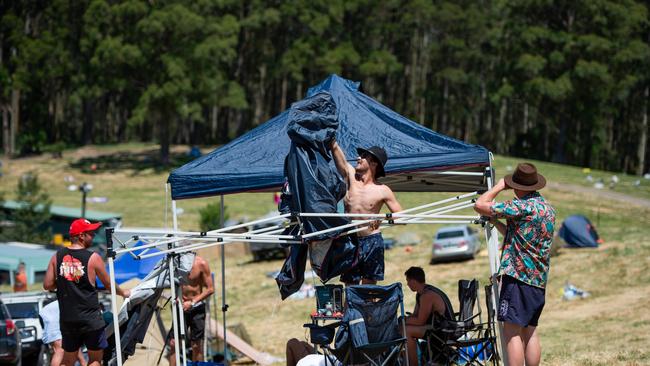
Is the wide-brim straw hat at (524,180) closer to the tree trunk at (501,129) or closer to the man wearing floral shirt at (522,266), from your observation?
the man wearing floral shirt at (522,266)

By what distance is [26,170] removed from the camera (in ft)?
169

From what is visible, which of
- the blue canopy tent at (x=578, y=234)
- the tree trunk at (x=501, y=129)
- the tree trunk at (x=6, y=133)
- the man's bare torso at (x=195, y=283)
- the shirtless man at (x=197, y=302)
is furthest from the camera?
the tree trunk at (x=501, y=129)

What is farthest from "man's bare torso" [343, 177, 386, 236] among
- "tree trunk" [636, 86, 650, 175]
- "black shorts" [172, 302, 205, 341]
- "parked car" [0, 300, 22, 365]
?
"tree trunk" [636, 86, 650, 175]

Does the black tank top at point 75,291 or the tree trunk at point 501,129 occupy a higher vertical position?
the tree trunk at point 501,129

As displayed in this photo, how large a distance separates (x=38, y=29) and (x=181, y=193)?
59130mm

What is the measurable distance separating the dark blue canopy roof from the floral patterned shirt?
4.04 ft

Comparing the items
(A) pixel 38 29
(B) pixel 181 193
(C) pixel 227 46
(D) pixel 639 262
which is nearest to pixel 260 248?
(D) pixel 639 262

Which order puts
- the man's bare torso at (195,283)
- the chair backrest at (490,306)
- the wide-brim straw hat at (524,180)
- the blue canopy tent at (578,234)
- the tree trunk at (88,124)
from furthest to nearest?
the tree trunk at (88,124)
the blue canopy tent at (578,234)
the man's bare torso at (195,283)
the chair backrest at (490,306)
the wide-brim straw hat at (524,180)

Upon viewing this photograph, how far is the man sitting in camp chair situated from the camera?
7891 millimetres

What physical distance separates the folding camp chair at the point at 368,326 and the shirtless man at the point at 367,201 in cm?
43

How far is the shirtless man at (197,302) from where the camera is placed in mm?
9500

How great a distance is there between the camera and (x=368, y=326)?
21.5ft

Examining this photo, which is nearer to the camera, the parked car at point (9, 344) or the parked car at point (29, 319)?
the parked car at point (9, 344)

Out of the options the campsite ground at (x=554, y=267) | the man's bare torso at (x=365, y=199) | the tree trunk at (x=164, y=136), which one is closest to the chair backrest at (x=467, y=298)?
the man's bare torso at (x=365, y=199)
